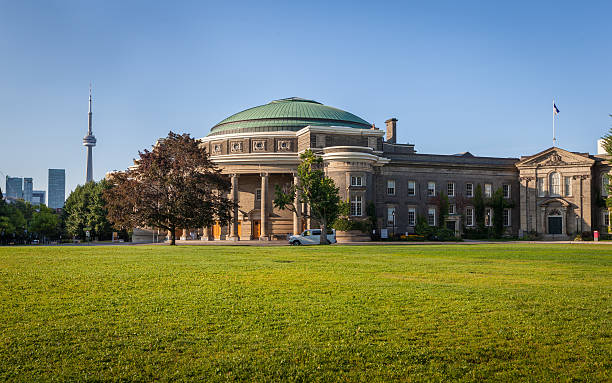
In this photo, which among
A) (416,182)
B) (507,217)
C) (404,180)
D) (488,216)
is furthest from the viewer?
(507,217)

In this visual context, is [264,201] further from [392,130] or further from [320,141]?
[392,130]

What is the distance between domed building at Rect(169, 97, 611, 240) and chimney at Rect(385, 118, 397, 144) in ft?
21.7

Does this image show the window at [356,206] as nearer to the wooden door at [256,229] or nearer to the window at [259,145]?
the wooden door at [256,229]

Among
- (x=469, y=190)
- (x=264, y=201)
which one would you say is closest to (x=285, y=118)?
(x=264, y=201)

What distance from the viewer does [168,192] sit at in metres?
52.0

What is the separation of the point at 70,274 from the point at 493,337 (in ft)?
49.8

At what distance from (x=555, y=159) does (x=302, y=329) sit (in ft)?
251

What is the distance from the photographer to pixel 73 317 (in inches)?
470

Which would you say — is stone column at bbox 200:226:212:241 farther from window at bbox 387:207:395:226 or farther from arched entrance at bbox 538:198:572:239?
arched entrance at bbox 538:198:572:239

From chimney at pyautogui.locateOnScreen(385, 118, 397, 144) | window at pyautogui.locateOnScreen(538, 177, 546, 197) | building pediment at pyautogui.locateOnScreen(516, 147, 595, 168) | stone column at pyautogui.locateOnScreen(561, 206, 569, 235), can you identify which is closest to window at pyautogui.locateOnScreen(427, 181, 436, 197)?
chimney at pyautogui.locateOnScreen(385, 118, 397, 144)

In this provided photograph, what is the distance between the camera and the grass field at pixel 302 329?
8.74 metres

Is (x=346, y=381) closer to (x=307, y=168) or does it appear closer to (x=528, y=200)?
(x=307, y=168)

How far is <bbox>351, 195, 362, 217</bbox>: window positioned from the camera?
68375 mm

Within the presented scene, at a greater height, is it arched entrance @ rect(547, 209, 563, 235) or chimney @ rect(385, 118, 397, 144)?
chimney @ rect(385, 118, 397, 144)
